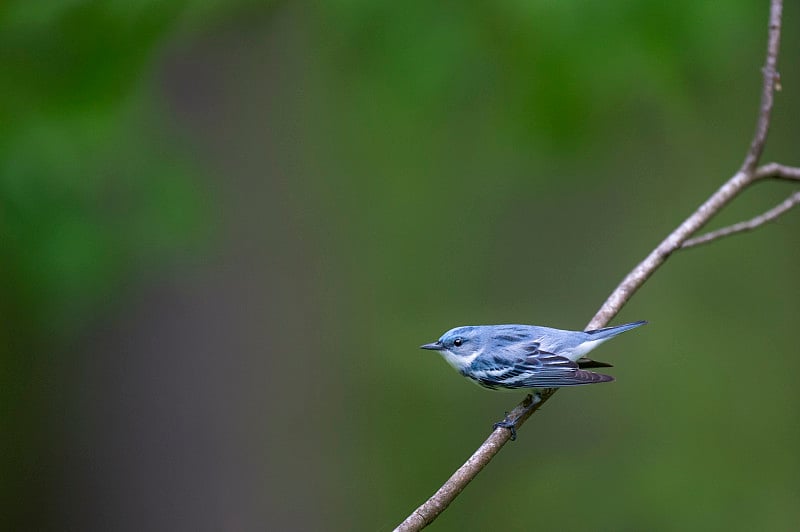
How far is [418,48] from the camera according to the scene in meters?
3.35

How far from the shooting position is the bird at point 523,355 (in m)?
2.66

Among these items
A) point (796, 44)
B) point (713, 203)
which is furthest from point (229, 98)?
point (796, 44)

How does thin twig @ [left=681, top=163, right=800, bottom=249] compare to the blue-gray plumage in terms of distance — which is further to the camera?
thin twig @ [left=681, top=163, right=800, bottom=249]

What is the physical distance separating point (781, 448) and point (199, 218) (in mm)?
4743

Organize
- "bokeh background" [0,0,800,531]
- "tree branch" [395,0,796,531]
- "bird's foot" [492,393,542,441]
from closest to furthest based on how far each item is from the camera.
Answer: "tree branch" [395,0,796,531], "bird's foot" [492,393,542,441], "bokeh background" [0,0,800,531]

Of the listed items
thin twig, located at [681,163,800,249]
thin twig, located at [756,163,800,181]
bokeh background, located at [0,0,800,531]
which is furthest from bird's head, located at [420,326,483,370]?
thin twig, located at [756,163,800,181]

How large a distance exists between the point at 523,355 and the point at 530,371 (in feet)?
0.42

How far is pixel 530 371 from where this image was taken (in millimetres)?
2678

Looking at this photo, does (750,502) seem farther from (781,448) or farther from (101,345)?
(101,345)

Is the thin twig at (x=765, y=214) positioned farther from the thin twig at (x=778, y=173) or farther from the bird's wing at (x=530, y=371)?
the bird's wing at (x=530, y=371)

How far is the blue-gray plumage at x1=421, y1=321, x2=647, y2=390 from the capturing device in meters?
2.66

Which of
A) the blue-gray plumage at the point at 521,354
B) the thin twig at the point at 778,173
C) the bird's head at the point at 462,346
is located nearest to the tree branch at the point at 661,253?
the thin twig at the point at 778,173

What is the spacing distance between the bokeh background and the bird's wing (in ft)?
3.49

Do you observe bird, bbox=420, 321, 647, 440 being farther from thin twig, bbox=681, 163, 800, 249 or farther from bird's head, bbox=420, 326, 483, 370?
thin twig, bbox=681, 163, 800, 249
